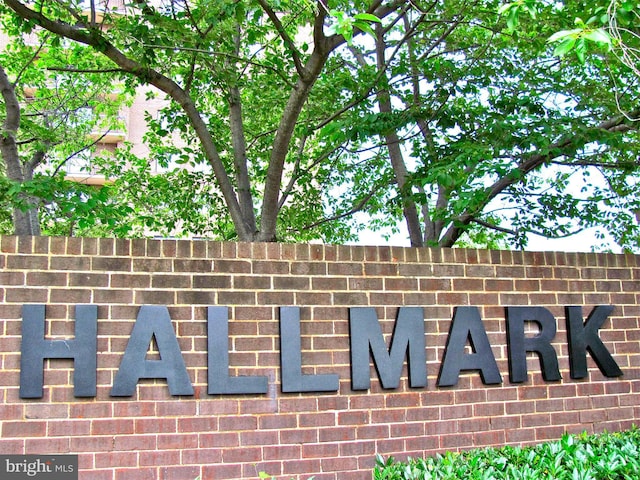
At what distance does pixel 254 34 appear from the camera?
7555 mm

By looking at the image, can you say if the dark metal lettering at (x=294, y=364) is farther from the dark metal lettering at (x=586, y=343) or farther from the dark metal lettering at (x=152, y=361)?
the dark metal lettering at (x=586, y=343)

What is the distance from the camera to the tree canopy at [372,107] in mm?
7184

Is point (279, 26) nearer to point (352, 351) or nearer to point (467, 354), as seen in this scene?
point (352, 351)

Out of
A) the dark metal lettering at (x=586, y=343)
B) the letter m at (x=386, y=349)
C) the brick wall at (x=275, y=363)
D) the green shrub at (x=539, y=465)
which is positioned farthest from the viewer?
the dark metal lettering at (x=586, y=343)

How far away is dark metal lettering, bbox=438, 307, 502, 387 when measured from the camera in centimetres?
588

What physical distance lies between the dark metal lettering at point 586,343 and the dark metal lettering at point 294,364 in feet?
7.41

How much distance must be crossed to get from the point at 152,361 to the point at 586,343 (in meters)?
3.82

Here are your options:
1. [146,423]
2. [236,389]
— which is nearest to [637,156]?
[236,389]

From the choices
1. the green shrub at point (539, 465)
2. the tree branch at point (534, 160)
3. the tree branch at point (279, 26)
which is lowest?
the green shrub at point (539, 465)

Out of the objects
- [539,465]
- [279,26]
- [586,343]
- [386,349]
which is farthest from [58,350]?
[586,343]

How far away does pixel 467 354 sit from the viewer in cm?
598

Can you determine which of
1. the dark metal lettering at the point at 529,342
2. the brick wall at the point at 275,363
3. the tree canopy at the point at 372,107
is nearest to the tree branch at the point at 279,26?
the tree canopy at the point at 372,107

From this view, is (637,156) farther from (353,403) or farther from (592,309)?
(353,403)

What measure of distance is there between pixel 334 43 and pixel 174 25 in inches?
61.2
